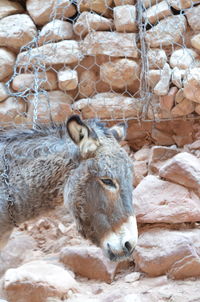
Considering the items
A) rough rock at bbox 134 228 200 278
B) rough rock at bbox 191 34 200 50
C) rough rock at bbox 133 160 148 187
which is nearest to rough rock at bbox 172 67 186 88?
rough rock at bbox 191 34 200 50

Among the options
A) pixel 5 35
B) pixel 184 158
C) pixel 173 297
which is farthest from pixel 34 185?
pixel 5 35

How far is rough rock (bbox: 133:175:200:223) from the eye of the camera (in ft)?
10.1

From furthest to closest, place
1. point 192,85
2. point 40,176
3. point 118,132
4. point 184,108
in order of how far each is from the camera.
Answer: point 184,108 < point 192,85 < point 118,132 < point 40,176

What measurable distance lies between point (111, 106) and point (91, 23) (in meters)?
0.82

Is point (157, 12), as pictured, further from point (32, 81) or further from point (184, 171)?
point (184, 171)

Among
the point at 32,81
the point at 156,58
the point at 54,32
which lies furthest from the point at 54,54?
the point at 156,58

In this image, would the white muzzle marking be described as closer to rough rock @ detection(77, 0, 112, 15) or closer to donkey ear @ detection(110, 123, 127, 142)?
donkey ear @ detection(110, 123, 127, 142)

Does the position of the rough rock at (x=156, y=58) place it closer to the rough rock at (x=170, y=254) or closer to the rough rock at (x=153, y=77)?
the rough rock at (x=153, y=77)

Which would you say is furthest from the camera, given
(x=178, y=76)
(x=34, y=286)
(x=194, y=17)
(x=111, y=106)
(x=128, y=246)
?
(x=111, y=106)

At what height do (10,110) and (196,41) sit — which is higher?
(196,41)

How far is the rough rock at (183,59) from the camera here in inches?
144

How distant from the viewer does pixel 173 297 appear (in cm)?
260

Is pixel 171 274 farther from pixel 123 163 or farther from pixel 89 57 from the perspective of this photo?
pixel 89 57

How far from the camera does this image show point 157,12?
3785 millimetres
